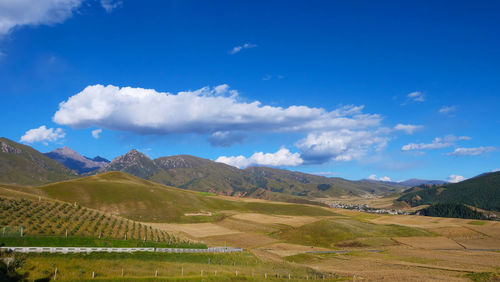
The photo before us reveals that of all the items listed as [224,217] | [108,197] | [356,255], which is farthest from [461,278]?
[108,197]

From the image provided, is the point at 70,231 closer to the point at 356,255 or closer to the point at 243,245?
the point at 243,245

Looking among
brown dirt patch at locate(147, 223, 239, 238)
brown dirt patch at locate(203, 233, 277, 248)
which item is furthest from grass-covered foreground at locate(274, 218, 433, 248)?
brown dirt patch at locate(147, 223, 239, 238)

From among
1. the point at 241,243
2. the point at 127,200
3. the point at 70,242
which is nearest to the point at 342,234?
the point at 241,243

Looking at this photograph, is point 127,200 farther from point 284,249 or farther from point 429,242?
point 429,242

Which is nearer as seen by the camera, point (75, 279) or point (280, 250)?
point (75, 279)

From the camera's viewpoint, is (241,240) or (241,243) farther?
(241,240)

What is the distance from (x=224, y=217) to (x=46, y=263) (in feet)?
444

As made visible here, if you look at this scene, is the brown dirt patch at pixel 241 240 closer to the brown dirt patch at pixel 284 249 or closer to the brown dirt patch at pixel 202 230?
the brown dirt patch at pixel 284 249

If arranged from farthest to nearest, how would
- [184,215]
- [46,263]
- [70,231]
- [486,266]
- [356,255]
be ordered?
[184,215] < [356,255] < [486,266] < [70,231] < [46,263]

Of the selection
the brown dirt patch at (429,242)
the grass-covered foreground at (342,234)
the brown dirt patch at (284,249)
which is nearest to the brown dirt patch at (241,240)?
the brown dirt patch at (284,249)

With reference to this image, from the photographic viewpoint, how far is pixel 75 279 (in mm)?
33969

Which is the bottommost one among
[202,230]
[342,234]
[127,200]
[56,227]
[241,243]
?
[342,234]

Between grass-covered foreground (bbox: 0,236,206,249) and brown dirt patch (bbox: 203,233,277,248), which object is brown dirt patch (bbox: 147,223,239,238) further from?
grass-covered foreground (bbox: 0,236,206,249)

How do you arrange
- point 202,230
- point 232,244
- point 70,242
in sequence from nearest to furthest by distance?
point 70,242, point 232,244, point 202,230
